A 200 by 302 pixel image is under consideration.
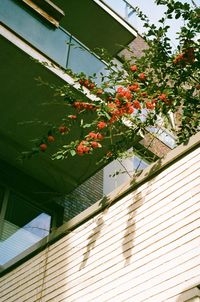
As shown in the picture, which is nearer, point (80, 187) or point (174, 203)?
point (174, 203)

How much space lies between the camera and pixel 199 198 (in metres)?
4.28

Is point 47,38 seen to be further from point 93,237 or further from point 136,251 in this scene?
point 136,251

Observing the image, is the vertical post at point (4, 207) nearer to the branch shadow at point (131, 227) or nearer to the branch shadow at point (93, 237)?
the branch shadow at point (93, 237)

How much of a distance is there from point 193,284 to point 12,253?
198 inches

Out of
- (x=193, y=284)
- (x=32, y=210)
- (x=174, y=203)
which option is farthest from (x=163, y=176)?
(x=32, y=210)

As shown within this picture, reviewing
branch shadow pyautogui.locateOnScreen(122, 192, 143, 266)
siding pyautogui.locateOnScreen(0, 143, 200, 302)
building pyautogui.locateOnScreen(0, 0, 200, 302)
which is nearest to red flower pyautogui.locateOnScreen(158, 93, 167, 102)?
building pyautogui.locateOnScreen(0, 0, 200, 302)

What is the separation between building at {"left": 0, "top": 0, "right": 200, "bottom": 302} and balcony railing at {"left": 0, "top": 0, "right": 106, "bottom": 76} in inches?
1.0

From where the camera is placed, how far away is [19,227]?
8.60 m

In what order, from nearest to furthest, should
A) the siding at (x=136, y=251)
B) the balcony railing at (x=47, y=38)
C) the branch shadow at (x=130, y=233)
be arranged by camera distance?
1. the siding at (x=136, y=251)
2. the branch shadow at (x=130, y=233)
3. the balcony railing at (x=47, y=38)

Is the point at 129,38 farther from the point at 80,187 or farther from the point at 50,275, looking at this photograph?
the point at 50,275

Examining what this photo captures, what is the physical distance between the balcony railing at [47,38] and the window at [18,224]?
2.96 meters

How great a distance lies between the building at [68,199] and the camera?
14.8ft

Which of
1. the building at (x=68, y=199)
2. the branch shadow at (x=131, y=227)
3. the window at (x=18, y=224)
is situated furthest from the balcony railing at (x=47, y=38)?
the branch shadow at (x=131, y=227)

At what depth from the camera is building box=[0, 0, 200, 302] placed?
4.51 metres
